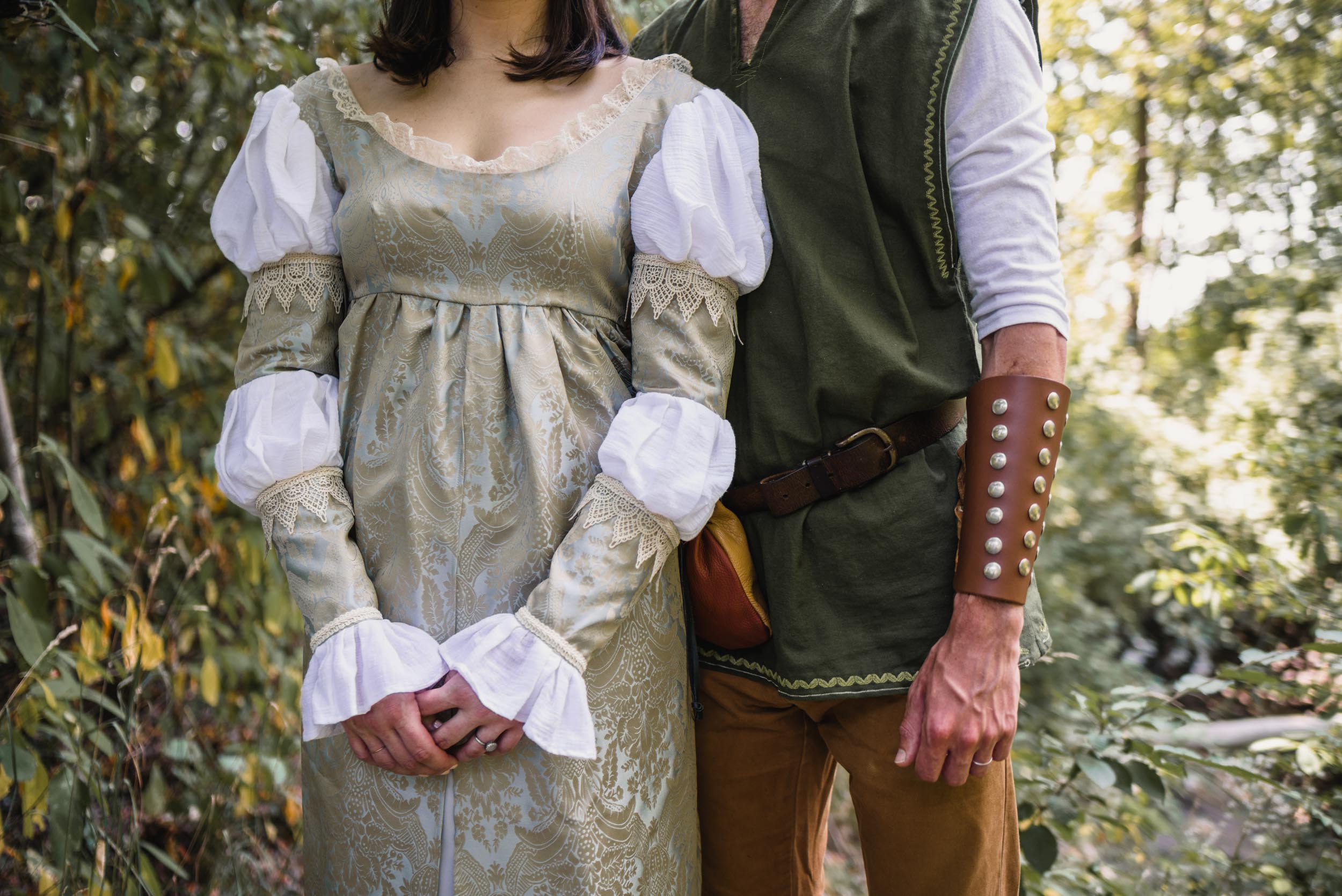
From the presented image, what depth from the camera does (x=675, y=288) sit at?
1192mm

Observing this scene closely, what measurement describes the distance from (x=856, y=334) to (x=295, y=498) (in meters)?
0.74

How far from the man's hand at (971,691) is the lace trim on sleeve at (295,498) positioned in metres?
0.80

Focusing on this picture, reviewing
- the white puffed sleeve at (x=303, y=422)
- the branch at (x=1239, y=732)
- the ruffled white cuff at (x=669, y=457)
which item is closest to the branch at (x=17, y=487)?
the white puffed sleeve at (x=303, y=422)

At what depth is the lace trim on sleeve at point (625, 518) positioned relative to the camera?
45.2 inches

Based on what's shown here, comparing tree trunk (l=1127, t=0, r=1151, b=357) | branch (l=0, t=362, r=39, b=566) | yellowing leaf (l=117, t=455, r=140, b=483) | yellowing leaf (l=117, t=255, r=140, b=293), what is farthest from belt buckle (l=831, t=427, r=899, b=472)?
tree trunk (l=1127, t=0, r=1151, b=357)

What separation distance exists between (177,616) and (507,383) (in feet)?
5.55

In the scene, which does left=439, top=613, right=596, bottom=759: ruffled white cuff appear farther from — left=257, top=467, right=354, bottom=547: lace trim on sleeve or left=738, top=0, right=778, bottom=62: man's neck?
left=738, top=0, right=778, bottom=62: man's neck

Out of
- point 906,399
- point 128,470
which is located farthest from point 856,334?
point 128,470

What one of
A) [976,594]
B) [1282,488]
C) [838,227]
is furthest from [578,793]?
[1282,488]

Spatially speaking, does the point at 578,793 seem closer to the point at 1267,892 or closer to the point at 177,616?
the point at 177,616

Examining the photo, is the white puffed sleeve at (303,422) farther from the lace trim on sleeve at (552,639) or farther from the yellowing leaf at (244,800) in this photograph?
A: the yellowing leaf at (244,800)

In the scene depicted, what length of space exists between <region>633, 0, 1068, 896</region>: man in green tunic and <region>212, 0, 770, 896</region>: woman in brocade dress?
11 cm

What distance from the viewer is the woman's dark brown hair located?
128 centimetres

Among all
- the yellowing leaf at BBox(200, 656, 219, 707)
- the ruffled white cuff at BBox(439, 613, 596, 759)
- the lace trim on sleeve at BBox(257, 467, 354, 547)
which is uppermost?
the lace trim on sleeve at BBox(257, 467, 354, 547)
